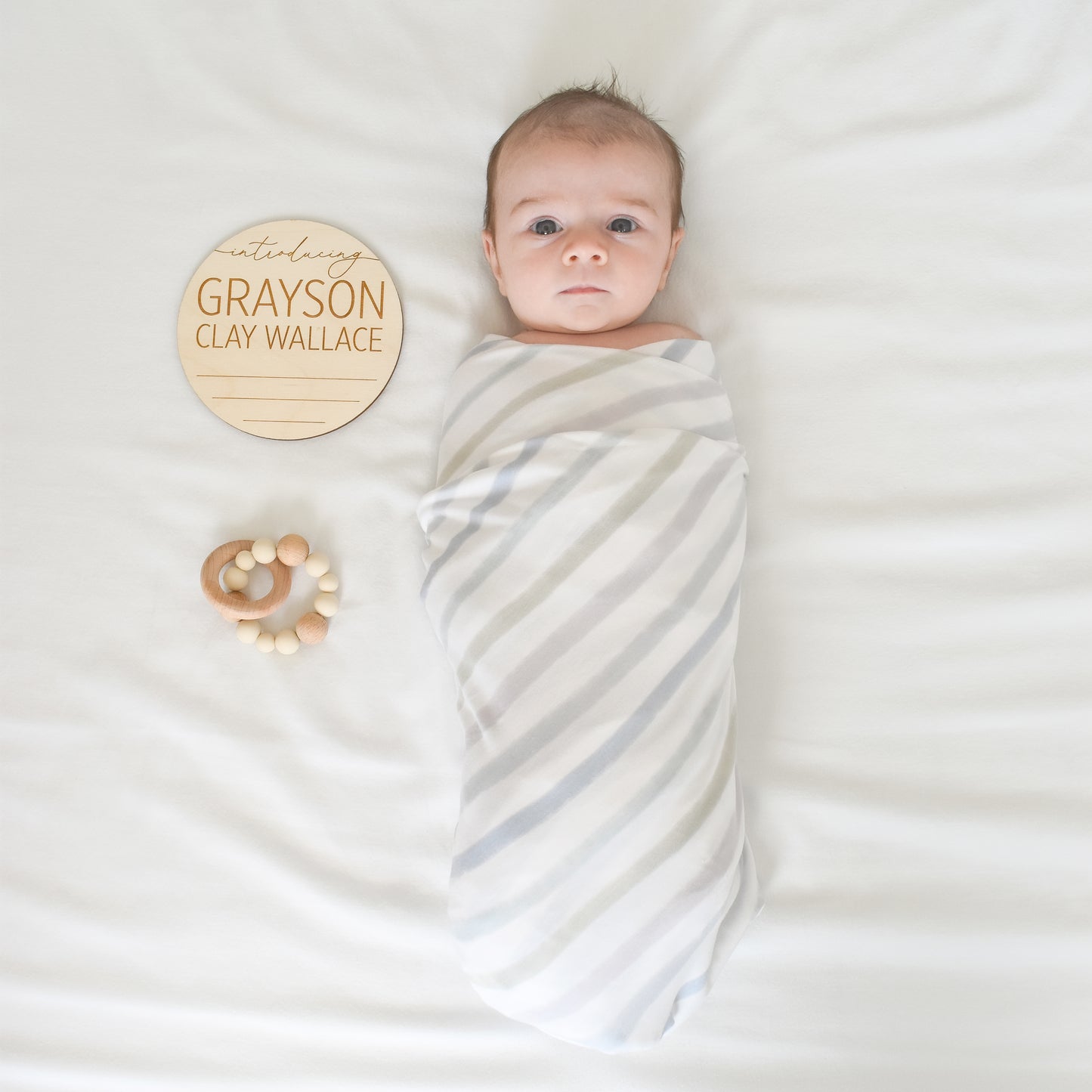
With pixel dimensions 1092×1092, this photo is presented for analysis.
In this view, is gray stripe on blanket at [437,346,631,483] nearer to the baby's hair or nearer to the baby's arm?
the baby's arm

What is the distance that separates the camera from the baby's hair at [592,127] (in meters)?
1.08

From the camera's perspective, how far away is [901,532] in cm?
112

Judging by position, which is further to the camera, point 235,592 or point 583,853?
point 235,592

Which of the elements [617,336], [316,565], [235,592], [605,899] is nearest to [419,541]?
[316,565]

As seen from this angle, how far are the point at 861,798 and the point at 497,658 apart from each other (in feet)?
1.49

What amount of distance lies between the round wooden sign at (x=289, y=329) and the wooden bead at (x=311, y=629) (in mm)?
225

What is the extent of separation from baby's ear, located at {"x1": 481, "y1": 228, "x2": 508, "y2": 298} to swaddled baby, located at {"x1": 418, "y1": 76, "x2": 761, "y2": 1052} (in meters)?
0.02

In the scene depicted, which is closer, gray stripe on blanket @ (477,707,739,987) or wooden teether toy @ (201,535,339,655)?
gray stripe on blanket @ (477,707,739,987)

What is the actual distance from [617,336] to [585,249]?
0.38ft

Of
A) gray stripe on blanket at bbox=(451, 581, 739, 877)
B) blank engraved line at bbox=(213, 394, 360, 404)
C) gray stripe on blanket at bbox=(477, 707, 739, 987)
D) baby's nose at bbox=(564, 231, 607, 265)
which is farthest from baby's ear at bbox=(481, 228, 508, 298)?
gray stripe on blanket at bbox=(477, 707, 739, 987)

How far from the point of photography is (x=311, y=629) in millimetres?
1099

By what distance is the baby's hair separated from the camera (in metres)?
1.08

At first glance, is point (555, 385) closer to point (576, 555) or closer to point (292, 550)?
point (576, 555)

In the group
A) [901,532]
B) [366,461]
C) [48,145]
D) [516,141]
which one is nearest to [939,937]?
[901,532]
